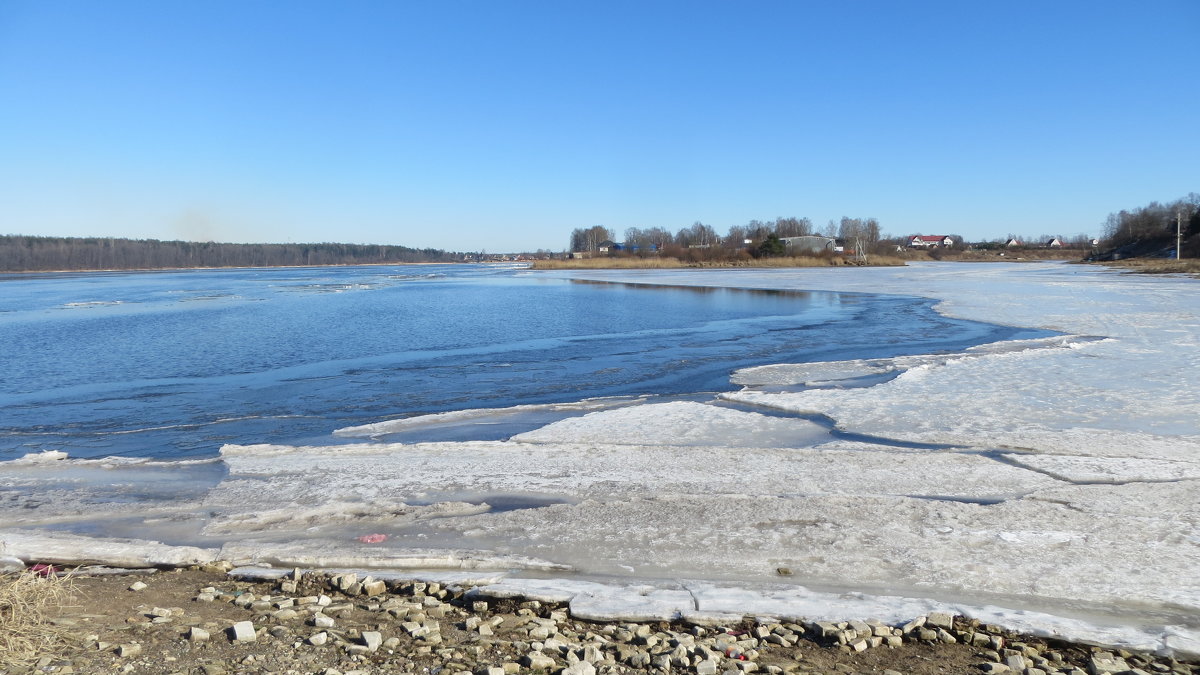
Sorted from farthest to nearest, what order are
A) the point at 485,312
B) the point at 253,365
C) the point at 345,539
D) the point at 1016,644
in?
the point at 485,312
the point at 253,365
the point at 345,539
the point at 1016,644

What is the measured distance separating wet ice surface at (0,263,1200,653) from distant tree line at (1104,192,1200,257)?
65516 mm

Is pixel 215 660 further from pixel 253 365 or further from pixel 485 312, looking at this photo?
pixel 485 312

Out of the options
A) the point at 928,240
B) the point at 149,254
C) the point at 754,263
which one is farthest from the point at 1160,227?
the point at 149,254

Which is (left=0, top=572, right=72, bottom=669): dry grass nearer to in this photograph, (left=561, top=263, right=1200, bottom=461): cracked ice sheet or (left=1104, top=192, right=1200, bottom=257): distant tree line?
(left=561, top=263, right=1200, bottom=461): cracked ice sheet

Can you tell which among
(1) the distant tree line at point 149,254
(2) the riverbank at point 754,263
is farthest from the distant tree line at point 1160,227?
(1) the distant tree line at point 149,254

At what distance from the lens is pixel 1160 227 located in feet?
255

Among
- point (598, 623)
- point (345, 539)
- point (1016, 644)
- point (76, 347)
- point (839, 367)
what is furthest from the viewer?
point (76, 347)

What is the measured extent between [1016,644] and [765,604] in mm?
1222

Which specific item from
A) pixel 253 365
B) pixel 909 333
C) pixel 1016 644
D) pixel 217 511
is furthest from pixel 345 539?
pixel 909 333

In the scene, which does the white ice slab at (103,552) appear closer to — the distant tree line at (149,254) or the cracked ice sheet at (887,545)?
the cracked ice sheet at (887,545)

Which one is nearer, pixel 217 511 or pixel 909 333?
pixel 217 511

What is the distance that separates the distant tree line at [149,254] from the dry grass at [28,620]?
454 feet

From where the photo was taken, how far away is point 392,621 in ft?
13.6

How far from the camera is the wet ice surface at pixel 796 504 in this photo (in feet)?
14.8
